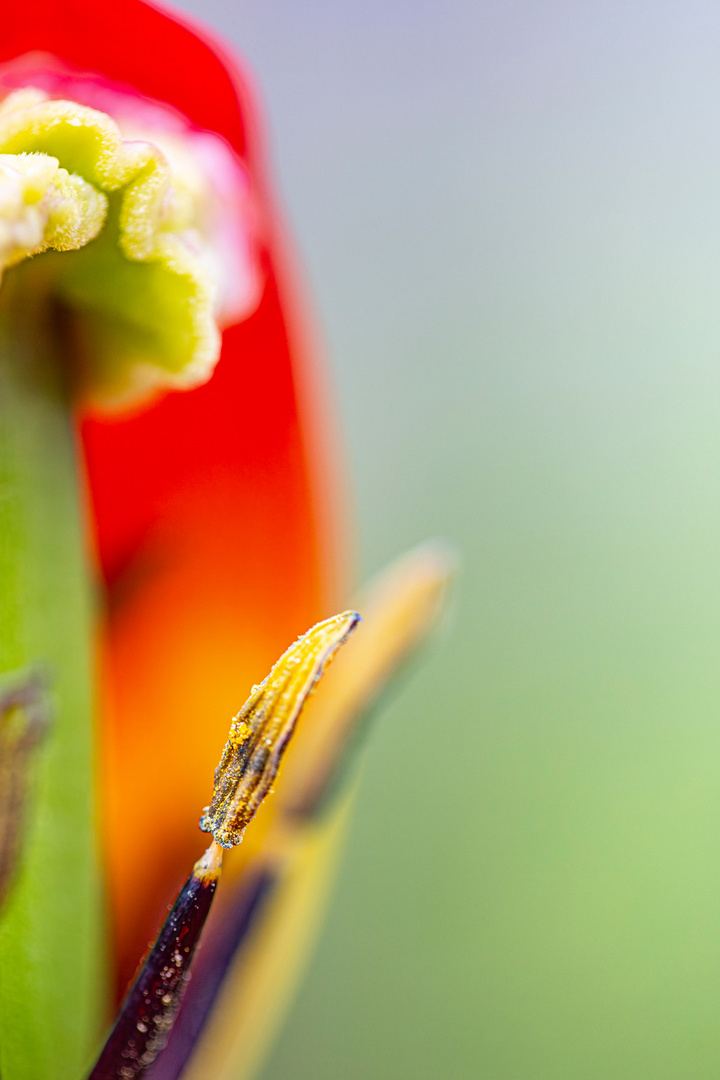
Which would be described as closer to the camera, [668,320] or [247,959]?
[247,959]

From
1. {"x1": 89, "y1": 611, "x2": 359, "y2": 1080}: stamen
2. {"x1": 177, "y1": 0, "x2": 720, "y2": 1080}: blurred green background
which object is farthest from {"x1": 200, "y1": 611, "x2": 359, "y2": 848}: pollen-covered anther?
{"x1": 177, "y1": 0, "x2": 720, "y2": 1080}: blurred green background

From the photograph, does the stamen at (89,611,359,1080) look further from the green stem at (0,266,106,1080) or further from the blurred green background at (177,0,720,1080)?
the blurred green background at (177,0,720,1080)

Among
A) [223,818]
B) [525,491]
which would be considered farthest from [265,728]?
[525,491]

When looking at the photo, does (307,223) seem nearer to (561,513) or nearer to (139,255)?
(561,513)

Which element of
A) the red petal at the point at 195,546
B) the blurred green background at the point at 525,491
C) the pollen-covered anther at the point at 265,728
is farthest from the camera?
the blurred green background at the point at 525,491

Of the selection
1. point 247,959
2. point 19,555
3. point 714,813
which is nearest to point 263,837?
point 247,959

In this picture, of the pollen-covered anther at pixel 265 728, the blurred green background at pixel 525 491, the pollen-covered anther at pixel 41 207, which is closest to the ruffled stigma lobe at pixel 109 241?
the pollen-covered anther at pixel 41 207

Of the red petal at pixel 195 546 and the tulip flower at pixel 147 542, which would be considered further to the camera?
the red petal at pixel 195 546

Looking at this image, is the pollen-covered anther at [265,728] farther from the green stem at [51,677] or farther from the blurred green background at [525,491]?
the blurred green background at [525,491]
